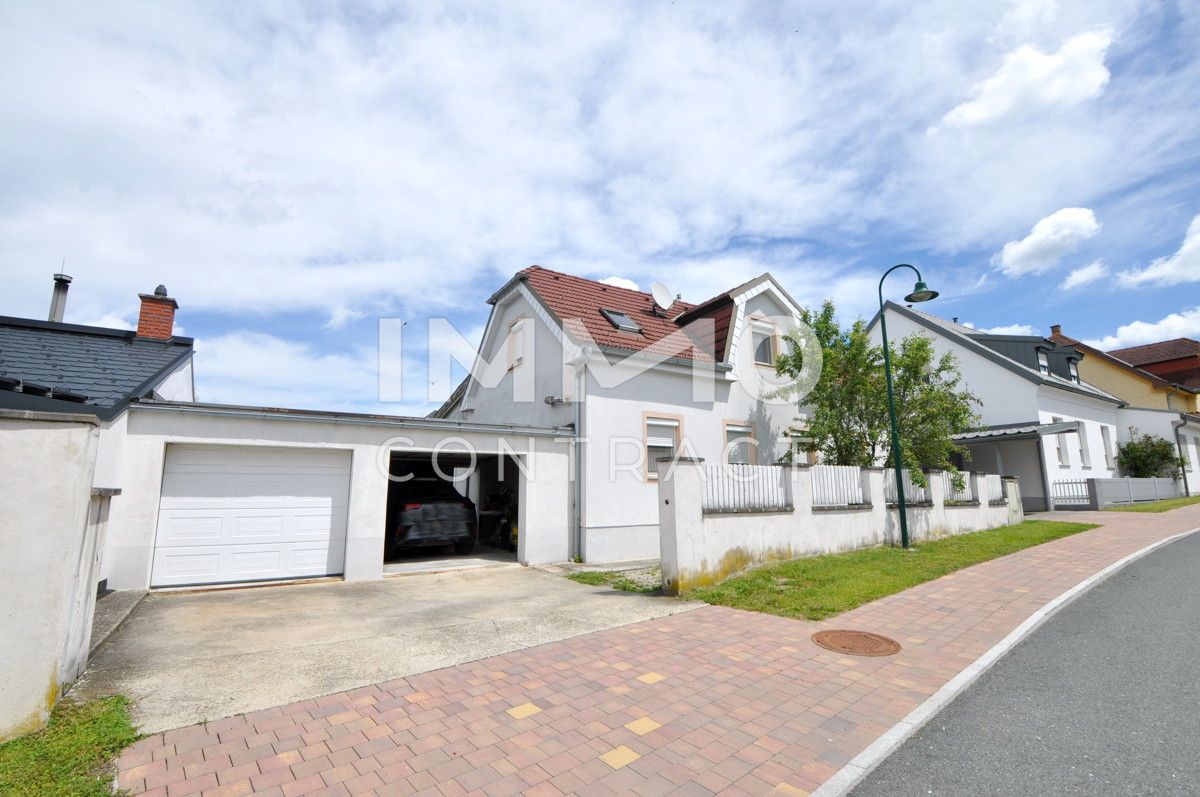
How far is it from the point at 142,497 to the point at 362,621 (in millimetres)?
4312

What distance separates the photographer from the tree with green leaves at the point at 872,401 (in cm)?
1306

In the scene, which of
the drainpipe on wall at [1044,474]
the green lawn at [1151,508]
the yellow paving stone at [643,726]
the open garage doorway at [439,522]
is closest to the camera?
the yellow paving stone at [643,726]

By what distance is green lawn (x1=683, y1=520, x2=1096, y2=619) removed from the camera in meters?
7.14

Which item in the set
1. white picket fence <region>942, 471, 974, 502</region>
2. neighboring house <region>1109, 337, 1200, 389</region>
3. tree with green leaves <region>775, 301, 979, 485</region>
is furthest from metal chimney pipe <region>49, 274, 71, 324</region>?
neighboring house <region>1109, 337, 1200, 389</region>

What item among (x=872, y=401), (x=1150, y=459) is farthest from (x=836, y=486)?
(x=1150, y=459)

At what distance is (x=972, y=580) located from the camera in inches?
334

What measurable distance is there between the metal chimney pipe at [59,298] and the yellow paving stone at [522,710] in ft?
51.2

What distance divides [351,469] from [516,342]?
6.67m

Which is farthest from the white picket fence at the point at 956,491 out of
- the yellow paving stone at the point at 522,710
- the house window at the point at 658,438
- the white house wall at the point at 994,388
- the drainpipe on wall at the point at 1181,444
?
the drainpipe on wall at the point at 1181,444

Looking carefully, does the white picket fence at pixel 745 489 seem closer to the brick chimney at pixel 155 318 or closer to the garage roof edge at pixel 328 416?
the garage roof edge at pixel 328 416

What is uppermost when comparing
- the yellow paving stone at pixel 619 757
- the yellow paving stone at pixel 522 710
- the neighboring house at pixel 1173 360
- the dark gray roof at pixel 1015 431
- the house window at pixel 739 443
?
the neighboring house at pixel 1173 360

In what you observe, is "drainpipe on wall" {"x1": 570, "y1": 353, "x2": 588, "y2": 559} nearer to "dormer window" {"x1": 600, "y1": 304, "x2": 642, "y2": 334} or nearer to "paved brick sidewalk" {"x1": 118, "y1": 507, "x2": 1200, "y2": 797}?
"dormer window" {"x1": 600, "y1": 304, "x2": 642, "y2": 334}

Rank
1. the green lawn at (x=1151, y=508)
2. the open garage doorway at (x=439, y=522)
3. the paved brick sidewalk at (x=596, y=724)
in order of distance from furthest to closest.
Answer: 1. the green lawn at (x=1151, y=508)
2. the open garage doorway at (x=439, y=522)
3. the paved brick sidewalk at (x=596, y=724)

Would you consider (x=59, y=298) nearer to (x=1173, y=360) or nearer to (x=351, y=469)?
(x=351, y=469)
